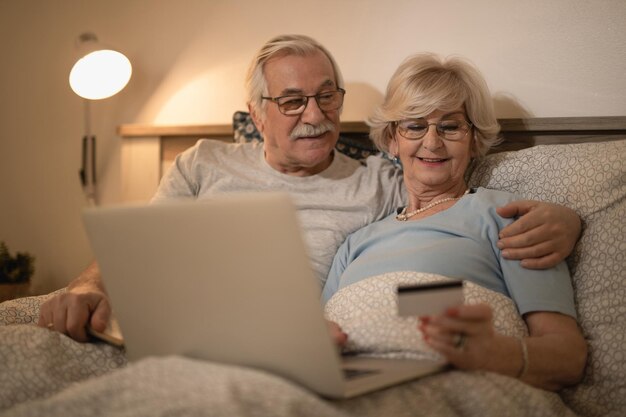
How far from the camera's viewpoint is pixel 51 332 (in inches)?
46.3

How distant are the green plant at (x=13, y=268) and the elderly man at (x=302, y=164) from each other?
82 cm

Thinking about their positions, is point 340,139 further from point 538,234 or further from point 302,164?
point 538,234

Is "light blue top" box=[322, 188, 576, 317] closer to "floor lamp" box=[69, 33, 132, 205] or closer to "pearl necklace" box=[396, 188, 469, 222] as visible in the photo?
"pearl necklace" box=[396, 188, 469, 222]

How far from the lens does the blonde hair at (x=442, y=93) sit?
1429mm

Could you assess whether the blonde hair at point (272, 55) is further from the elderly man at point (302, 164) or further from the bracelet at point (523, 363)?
the bracelet at point (523, 363)

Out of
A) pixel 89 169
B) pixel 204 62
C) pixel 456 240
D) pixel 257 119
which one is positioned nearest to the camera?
pixel 456 240

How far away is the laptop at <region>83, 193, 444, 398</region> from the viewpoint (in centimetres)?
79

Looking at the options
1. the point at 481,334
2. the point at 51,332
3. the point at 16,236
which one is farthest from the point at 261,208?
the point at 16,236

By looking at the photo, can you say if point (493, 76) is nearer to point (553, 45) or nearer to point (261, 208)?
point (553, 45)

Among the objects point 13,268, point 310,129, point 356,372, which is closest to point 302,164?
point 310,129

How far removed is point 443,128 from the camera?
1.45m

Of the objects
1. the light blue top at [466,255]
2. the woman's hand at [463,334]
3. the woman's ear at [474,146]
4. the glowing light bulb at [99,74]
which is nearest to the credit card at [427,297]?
the woman's hand at [463,334]

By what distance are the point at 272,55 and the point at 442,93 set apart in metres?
0.50

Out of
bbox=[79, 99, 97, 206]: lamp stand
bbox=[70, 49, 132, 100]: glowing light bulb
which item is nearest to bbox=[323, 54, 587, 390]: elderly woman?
bbox=[70, 49, 132, 100]: glowing light bulb
